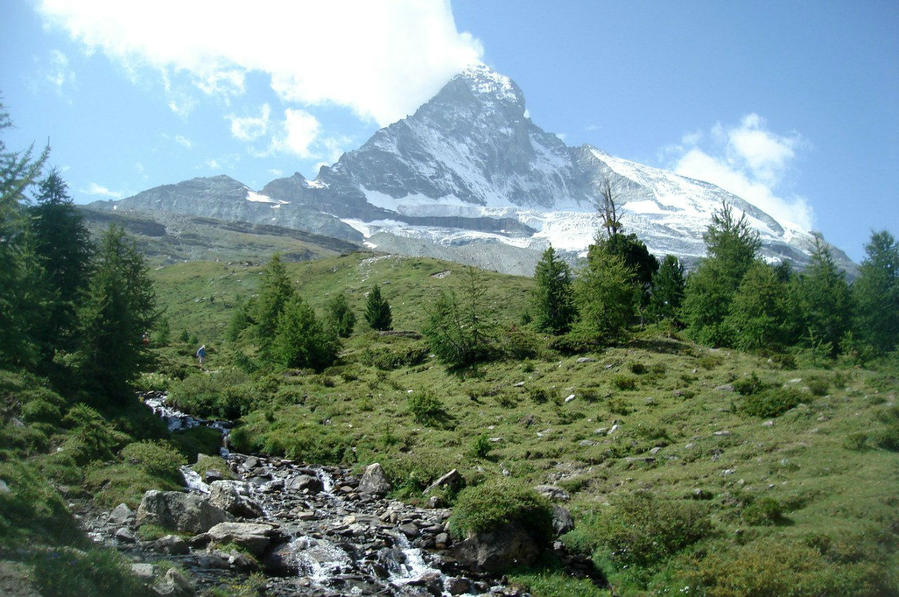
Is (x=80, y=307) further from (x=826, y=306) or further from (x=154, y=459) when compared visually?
(x=826, y=306)

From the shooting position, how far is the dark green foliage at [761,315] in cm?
3612

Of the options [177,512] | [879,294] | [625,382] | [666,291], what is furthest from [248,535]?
[666,291]

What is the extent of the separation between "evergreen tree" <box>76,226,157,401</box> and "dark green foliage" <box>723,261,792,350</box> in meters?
36.8

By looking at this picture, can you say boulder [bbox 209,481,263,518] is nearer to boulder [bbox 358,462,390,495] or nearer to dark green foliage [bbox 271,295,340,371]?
boulder [bbox 358,462,390,495]

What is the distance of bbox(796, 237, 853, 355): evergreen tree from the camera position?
3706cm

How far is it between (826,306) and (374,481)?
34.8m

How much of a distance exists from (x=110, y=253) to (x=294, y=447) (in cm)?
1362

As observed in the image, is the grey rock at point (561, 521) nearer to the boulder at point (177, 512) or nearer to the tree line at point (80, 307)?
the boulder at point (177, 512)

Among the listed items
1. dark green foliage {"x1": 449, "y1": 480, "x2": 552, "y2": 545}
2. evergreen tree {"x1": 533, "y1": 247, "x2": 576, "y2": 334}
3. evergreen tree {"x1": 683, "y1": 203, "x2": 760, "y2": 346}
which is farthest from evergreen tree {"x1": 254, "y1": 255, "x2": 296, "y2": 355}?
evergreen tree {"x1": 683, "y1": 203, "x2": 760, "y2": 346}

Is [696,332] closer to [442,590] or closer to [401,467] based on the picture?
[401,467]

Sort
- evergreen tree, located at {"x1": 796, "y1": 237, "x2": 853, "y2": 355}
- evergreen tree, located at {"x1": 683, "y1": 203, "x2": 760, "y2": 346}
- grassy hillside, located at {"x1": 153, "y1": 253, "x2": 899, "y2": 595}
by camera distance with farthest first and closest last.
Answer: evergreen tree, located at {"x1": 683, "y1": 203, "x2": 760, "y2": 346}
evergreen tree, located at {"x1": 796, "y1": 237, "x2": 853, "y2": 355}
grassy hillside, located at {"x1": 153, "y1": 253, "x2": 899, "y2": 595}

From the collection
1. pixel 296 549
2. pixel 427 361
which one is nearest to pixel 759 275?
pixel 427 361

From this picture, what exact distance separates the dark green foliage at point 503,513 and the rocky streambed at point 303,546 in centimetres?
42

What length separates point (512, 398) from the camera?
1160 inches
